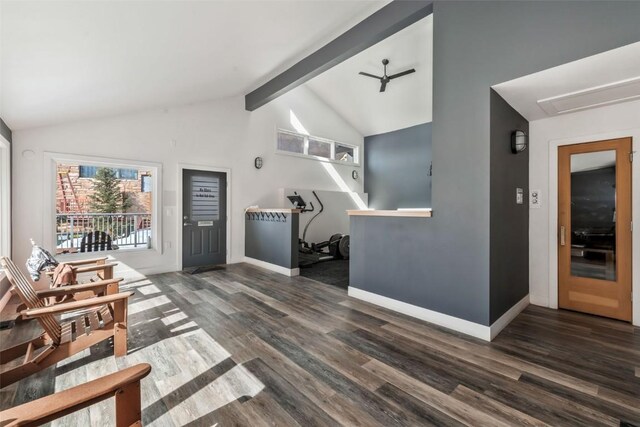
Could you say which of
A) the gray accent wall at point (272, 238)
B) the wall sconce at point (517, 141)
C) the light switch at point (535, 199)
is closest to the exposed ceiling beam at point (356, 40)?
the wall sconce at point (517, 141)

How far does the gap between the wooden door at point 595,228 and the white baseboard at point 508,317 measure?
0.43 meters

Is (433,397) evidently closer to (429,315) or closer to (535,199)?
(429,315)

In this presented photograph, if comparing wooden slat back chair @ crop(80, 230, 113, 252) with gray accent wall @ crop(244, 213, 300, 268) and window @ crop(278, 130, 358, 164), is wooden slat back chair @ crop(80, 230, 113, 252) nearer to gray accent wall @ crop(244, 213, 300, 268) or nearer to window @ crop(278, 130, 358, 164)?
gray accent wall @ crop(244, 213, 300, 268)

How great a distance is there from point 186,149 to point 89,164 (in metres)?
1.50

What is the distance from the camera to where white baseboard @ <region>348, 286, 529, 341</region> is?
2746 mm

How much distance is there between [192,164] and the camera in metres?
5.52

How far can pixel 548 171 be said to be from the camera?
3.56 meters

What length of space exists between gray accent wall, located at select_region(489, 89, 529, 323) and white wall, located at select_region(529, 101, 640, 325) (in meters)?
0.13

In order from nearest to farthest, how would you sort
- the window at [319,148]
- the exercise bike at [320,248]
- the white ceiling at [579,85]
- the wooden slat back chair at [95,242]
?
the white ceiling at [579,85]
the wooden slat back chair at [95,242]
the exercise bike at [320,248]
the window at [319,148]

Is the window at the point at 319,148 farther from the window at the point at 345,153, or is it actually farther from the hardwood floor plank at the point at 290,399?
the hardwood floor plank at the point at 290,399

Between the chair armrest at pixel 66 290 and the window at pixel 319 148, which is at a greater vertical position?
the window at pixel 319 148

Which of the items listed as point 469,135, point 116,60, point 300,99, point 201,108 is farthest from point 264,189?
point 469,135

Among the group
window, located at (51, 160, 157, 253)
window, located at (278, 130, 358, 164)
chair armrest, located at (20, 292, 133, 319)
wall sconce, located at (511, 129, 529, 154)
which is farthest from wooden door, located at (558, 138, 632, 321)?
window, located at (51, 160, 157, 253)

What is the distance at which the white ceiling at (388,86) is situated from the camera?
5.11m
